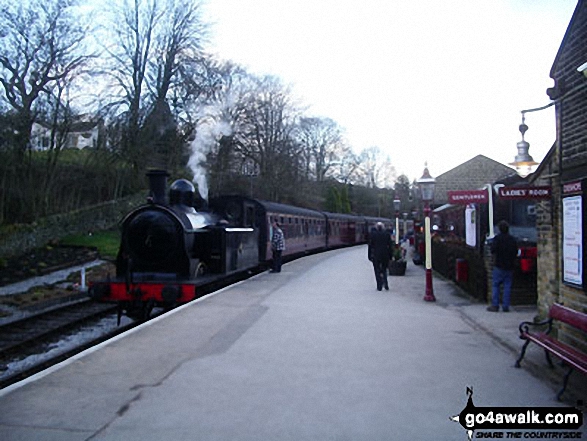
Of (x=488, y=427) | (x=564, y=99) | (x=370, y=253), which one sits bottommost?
(x=488, y=427)

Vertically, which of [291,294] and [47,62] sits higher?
[47,62]

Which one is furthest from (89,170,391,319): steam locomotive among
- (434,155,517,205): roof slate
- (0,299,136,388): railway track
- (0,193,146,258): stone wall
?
(434,155,517,205): roof slate

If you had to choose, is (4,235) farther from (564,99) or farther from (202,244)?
(564,99)

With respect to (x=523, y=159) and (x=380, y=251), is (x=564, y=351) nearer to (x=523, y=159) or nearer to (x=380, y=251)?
(x=523, y=159)

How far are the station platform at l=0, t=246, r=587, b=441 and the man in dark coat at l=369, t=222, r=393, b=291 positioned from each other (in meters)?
2.92

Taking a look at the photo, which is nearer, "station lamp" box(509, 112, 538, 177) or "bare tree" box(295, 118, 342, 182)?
"station lamp" box(509, 112, 538, 177)

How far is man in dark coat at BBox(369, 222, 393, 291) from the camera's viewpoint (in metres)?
11.6

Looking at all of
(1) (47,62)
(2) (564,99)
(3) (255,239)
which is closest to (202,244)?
(3) (255,239)

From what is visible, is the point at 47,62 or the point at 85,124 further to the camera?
the point at 85,124

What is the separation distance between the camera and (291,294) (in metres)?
10.9

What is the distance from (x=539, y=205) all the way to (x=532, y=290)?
2.83 m

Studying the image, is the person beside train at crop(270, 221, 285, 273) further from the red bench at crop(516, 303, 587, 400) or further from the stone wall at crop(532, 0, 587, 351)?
the red bench at crop(516, 303, 587, 400)

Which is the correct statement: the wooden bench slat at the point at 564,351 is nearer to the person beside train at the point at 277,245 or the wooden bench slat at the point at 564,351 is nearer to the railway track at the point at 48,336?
the railway track at the point at 48,336

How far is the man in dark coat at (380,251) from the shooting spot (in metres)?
11.6
